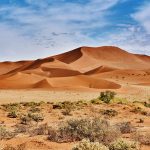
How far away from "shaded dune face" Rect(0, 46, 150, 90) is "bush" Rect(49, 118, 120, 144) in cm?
5531

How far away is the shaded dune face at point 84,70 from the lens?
81500 millimetres

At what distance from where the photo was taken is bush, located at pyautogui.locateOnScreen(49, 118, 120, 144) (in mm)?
13742

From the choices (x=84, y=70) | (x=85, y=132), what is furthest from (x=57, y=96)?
(x=84, y=70)

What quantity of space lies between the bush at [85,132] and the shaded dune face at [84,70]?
5531 centimetres

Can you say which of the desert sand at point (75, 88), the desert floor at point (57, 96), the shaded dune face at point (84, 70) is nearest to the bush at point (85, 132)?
the desert sand at point (75, 88)

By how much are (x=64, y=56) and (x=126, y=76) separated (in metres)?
68.5

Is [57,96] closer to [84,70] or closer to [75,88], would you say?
[75,88]

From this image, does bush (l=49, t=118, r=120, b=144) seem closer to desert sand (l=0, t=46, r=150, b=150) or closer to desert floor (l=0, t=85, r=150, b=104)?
desert sand (l=0, t=46, r=150, b=150)

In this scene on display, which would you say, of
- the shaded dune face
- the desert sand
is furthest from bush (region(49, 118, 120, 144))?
the shaded dune face

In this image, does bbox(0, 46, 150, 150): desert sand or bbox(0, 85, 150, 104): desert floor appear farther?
bbox(0, 85, 150, 104): desert floor

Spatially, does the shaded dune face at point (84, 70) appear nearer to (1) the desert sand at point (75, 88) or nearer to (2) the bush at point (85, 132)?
(1) the desert sand at point (75, 88)

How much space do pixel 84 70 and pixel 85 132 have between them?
12878cm

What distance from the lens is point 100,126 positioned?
14.2m

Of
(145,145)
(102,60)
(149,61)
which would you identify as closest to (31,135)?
(145,145)
